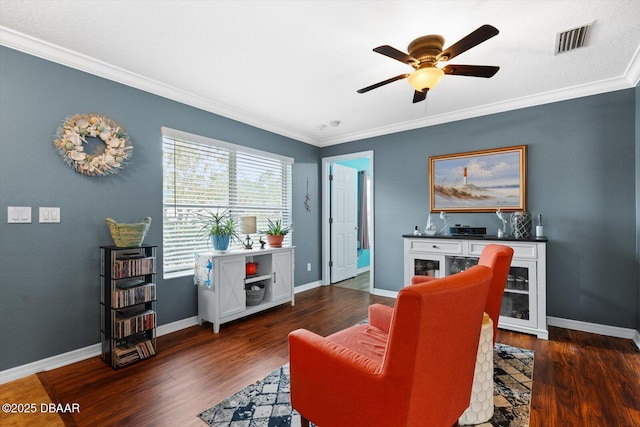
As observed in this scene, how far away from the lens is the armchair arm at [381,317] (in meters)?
2.01

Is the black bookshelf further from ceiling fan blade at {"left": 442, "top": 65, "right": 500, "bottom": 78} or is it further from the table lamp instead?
ceiling fan blade at {"left": 442, "top": 65, "right": 500, "bottom": 78}

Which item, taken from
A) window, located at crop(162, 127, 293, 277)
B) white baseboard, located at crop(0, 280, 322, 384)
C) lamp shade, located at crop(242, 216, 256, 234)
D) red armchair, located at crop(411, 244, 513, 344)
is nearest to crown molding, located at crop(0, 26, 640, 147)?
window, located at crop(162, 127, 293, 277)

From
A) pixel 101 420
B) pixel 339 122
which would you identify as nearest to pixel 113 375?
pixel 101 420

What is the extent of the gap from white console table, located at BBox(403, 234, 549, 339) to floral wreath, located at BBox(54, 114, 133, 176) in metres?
3.32

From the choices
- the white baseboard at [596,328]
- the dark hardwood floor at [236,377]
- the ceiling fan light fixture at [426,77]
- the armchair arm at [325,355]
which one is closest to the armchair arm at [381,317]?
the armchair arm at [325,355]

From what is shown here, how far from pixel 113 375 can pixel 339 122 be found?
3704 millimetres

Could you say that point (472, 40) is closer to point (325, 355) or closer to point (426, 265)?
point (325, 355)

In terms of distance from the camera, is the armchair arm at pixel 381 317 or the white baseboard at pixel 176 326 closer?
the armchair arm at pixel 381 317

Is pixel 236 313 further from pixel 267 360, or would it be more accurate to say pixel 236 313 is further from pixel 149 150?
pixel 149 150

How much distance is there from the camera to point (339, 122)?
4.21m

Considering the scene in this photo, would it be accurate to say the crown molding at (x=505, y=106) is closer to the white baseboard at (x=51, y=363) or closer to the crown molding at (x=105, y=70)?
the crown molding at (x=105, y=70)

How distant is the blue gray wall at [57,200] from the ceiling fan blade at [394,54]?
2.36 meters

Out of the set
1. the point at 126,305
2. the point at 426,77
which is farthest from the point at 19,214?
the point at 426,77

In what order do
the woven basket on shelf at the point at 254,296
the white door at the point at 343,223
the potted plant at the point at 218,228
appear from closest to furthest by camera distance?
the potted plant at the point at 218,228
the woven basket on shelf at the point at 254,296
the white door at the point at 343,223
